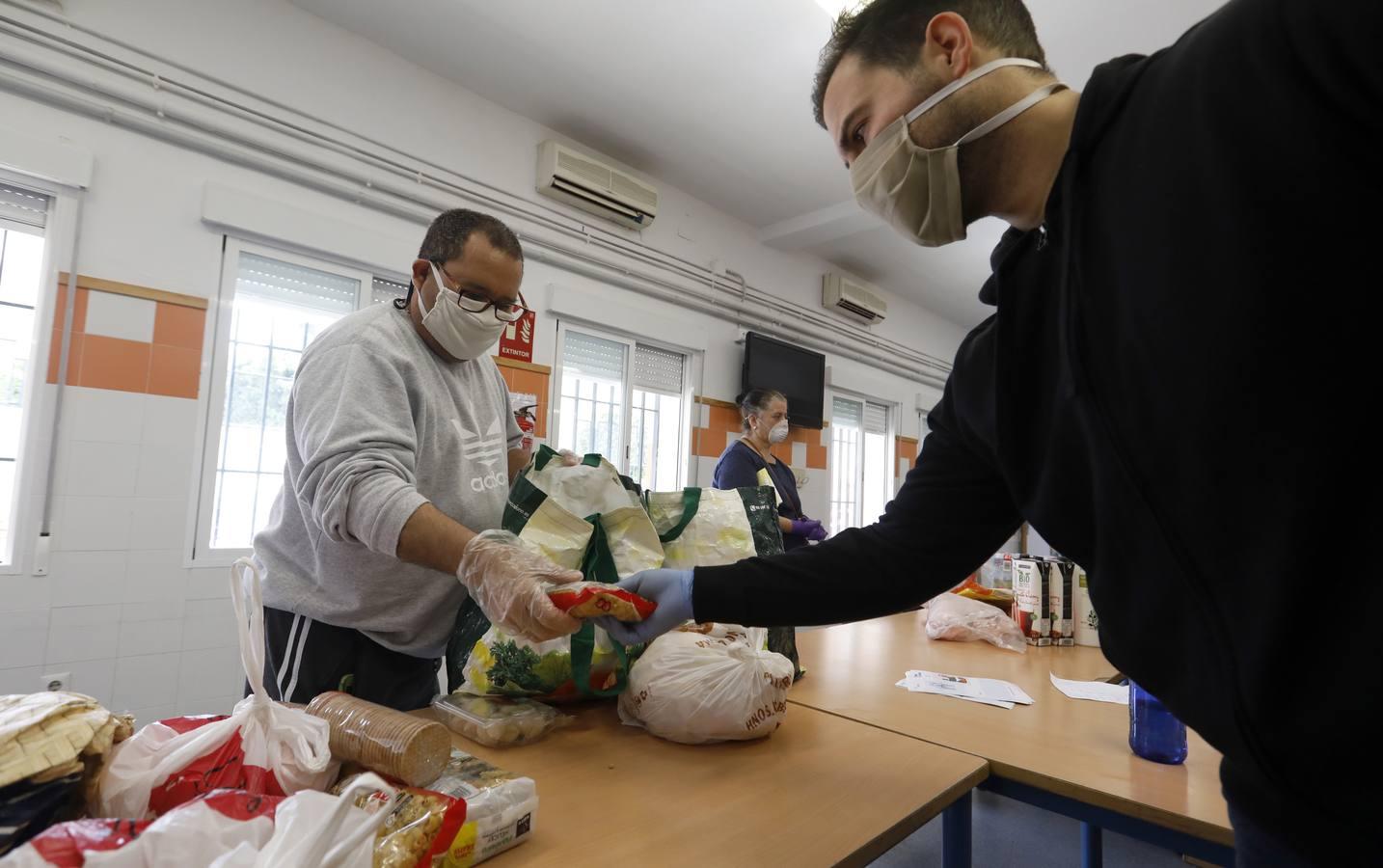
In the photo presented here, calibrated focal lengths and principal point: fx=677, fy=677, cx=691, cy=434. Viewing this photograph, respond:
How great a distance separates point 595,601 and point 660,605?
161mm

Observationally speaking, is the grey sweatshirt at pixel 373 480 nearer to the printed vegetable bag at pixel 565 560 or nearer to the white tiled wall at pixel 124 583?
the printed vegetable bag at pixel 565 560

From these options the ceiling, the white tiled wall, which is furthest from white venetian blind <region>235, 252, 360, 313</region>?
the ceiling

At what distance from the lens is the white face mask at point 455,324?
1.38m

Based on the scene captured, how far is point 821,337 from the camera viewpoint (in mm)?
6230

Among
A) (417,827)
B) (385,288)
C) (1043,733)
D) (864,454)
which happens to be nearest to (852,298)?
(864,454)

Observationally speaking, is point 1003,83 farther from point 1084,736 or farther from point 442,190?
A: point 442,190

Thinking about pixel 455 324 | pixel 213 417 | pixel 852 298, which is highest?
pixel 852 298

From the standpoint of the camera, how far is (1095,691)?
64.1 inches

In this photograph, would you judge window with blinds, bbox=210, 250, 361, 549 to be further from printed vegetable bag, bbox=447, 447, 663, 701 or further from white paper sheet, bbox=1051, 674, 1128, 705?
white paper sheet, bbox=1051, 674, 1128, 705

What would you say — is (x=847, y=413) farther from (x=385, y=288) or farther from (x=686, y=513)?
(x=686, y=513)

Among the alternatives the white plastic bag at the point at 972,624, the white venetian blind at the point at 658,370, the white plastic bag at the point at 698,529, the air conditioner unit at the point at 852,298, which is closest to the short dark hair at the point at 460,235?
the white plastic bag at the point at 698,529

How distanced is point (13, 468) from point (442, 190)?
217cm

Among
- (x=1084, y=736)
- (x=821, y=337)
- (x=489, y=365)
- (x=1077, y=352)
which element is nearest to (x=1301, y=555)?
(x=1077, y=352)

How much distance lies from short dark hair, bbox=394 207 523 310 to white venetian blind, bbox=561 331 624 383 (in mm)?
2802
